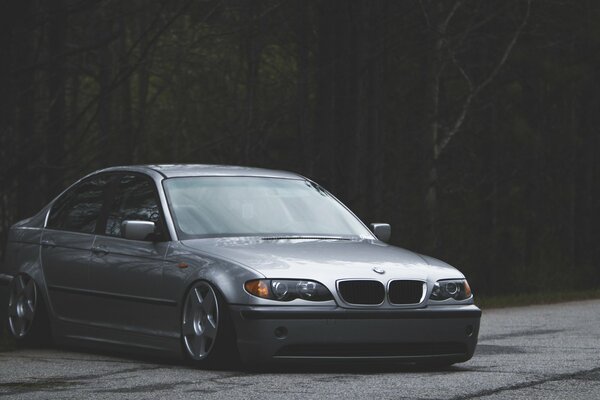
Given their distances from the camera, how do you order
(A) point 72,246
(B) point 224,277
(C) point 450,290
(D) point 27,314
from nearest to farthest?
Result: (B) point 224,277 < (C) point 450,290 < (A) point 72,246 < (D) point 27,314

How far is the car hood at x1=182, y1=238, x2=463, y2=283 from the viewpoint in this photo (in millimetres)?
9086

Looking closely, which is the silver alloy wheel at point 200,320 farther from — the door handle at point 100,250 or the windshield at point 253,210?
the door handle at point 100,250

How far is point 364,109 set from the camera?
72.8 ft

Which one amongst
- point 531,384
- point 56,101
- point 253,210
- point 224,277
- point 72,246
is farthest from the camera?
point 56,101

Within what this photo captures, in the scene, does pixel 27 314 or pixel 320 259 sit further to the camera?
pixel 27 314

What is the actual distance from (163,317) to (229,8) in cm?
1200

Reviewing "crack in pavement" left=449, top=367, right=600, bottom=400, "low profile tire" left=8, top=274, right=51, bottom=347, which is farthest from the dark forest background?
"crack in pavement" left=449, top=367, right=600, bottom=400

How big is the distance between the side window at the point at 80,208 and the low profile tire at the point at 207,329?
1.89m

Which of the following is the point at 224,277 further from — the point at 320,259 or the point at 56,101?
the point at 56,101

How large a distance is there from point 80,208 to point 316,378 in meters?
3.56

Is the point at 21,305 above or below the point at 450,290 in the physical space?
below

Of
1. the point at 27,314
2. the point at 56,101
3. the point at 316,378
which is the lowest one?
the point at 27,314

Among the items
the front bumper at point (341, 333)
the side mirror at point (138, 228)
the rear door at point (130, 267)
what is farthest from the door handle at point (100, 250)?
the front bumper at point (341, 333)

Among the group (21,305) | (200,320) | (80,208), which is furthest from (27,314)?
(200,320)
